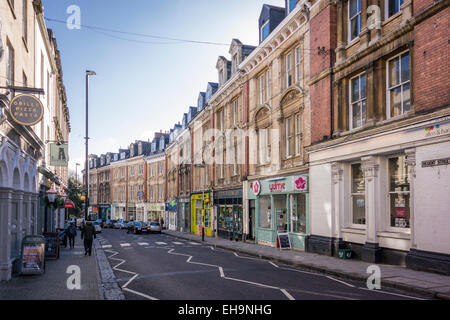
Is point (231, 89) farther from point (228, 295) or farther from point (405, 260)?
point (228, 295)

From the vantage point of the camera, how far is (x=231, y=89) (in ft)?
103

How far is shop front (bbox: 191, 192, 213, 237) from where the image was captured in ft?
118

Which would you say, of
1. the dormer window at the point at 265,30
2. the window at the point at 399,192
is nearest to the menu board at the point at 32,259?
the window at the point at 399,192

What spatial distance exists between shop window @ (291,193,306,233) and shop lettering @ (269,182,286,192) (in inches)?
37.7

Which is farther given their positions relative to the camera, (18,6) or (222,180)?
(222,180)

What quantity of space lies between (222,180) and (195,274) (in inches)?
806

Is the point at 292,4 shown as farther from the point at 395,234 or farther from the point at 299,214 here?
the point at 395,234

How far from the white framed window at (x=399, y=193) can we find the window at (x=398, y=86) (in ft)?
5.57

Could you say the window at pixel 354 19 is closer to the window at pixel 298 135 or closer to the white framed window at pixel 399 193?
the window at pixel 298 135

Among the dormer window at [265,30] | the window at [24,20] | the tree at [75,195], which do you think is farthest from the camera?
the tree at [75,195]

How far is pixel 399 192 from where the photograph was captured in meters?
14.5

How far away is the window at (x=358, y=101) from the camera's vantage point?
1648 cm

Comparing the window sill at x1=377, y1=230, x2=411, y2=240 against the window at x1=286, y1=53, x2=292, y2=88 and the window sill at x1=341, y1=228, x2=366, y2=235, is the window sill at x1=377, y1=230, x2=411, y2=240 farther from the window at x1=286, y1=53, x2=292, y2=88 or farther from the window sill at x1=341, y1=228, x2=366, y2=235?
the window at x1=286, y1=53, x2=292, y2=88

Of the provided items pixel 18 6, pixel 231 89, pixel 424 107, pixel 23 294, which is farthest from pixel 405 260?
pixel 231 89
